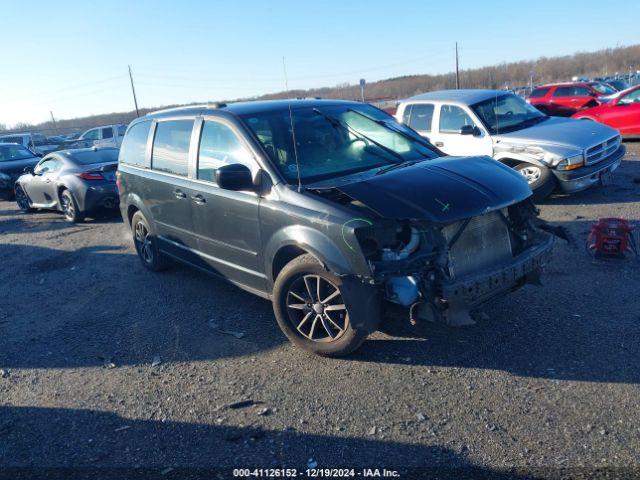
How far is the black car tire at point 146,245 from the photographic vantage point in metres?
6.57

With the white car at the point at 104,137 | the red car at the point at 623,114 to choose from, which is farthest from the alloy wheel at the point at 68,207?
the white car at the point at 104,137

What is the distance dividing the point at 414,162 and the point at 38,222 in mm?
9668

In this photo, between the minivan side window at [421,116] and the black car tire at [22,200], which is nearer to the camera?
the minivan side window at [421,116]

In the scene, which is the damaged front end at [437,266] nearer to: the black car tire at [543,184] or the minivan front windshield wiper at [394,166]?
the minivan front windshield wiper at [394,166]

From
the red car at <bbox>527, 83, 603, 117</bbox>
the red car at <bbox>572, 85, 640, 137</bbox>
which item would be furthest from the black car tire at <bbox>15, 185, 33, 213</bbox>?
the red car at <bbox>527, 83, 603, 117</bbox>

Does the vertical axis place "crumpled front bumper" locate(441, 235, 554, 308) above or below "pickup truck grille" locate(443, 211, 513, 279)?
below

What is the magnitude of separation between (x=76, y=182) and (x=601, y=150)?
9.50 meters

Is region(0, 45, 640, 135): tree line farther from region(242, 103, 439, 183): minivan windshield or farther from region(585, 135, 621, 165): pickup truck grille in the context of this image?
region(242, 103, 439, 183): minivan windshield

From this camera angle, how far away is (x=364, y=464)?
3.03 meters

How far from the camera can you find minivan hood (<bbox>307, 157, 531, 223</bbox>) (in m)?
3.76

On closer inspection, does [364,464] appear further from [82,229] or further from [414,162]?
[82,229]

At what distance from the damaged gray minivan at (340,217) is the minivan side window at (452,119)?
13.5ft

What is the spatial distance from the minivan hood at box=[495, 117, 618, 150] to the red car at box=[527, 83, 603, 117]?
11370mm

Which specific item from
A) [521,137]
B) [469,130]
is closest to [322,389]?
[469,130]
